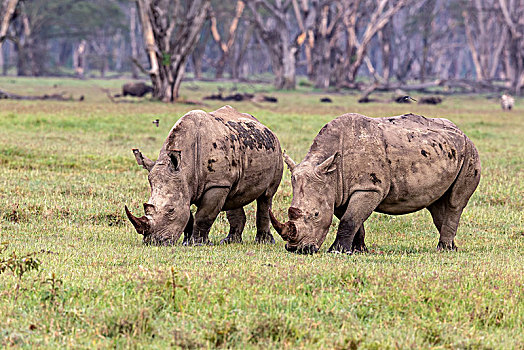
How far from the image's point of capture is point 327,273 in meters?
7.18

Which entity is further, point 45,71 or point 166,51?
point 45,71

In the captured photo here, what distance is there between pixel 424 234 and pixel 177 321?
6294 mm

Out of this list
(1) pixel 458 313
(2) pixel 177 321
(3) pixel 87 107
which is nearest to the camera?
(2) pixel 177 321

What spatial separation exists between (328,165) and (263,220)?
224cm

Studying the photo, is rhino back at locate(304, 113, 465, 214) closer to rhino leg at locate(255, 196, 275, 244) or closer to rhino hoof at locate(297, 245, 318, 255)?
rhino hoof at locate(297, 245, 318, 255)

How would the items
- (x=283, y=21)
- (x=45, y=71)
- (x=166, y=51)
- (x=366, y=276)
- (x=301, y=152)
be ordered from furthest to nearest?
(x=45, y=71) → (x=283, y=21) → (x=166, y=51) → (x=301, y=152) → (x=366, y=276)

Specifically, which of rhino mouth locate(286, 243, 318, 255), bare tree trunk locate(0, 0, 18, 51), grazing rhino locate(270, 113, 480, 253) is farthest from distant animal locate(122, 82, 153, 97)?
rhino mouth locate(286, 243, 318, 255)

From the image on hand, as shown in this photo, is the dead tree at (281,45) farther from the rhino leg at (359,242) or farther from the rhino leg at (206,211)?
the rhino leg at (359,242)

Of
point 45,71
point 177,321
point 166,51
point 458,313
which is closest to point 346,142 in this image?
point 458,313

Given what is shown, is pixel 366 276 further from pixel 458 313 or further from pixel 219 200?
pixel 219 200

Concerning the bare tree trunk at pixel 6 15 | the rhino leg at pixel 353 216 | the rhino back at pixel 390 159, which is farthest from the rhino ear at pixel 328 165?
the bare tree trunk at pixel 6 15

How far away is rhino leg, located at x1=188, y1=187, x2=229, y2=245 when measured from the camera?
9695mm

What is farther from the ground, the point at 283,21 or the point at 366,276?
the point at 283,21

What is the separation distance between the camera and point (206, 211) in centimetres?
978
